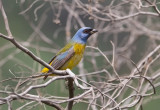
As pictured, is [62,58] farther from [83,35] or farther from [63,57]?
[83,35]

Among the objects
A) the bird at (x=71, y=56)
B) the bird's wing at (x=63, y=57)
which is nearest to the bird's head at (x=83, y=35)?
the bird at (x=71, y=56)

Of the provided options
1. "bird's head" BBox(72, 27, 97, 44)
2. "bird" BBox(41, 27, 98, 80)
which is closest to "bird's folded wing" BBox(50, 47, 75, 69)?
"bird" BBox(41, 27, 98, 80)

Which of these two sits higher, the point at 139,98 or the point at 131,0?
the point at 131,0

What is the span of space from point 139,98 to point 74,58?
71.5 inches

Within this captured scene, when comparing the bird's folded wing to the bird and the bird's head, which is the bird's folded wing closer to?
the bird

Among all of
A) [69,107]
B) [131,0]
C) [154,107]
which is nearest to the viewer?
[69,107]

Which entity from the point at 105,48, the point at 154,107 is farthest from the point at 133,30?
the point at 154,107

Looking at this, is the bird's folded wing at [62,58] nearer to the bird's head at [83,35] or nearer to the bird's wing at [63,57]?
the bird's wing at [63,57]

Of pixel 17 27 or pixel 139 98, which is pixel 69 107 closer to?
pixel 139 98

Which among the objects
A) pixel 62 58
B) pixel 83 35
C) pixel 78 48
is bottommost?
pixel 62 58

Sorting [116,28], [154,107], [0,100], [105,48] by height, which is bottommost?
[154,107]

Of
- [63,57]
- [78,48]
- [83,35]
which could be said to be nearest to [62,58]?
[63,57]

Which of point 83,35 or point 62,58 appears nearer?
point 62,58

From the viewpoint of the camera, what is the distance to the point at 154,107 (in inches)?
462
